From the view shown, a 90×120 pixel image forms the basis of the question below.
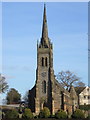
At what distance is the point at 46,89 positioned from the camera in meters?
68.9

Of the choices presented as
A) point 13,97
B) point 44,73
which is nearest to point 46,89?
point 44,73

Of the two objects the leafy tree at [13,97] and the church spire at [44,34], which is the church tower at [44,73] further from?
the leafy tree at [13,97]

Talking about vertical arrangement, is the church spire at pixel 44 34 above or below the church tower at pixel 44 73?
above

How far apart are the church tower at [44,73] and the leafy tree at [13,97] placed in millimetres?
34520

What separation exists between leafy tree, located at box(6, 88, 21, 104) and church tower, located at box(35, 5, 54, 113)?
34.5 meters

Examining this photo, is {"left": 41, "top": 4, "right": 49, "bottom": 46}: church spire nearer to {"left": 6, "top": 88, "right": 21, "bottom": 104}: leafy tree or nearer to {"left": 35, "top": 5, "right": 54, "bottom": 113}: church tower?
{"left": 35, "top": 5, "right": 54, "bottom": 113}: church tower

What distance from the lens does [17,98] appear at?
105 m

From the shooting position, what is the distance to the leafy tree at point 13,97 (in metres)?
103

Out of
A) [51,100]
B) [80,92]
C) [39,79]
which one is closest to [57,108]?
[51,100]

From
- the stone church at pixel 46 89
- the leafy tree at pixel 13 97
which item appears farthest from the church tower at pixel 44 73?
the leafy tree at pixel 13 97

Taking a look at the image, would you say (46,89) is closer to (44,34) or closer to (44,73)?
(44,73)

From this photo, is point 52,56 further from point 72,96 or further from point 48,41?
point 72,96

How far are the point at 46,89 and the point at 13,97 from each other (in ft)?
123

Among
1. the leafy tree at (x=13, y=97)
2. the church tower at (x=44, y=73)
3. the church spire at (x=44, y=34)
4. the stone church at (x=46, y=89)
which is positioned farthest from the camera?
the leafy tree at (x=13, y=97)
